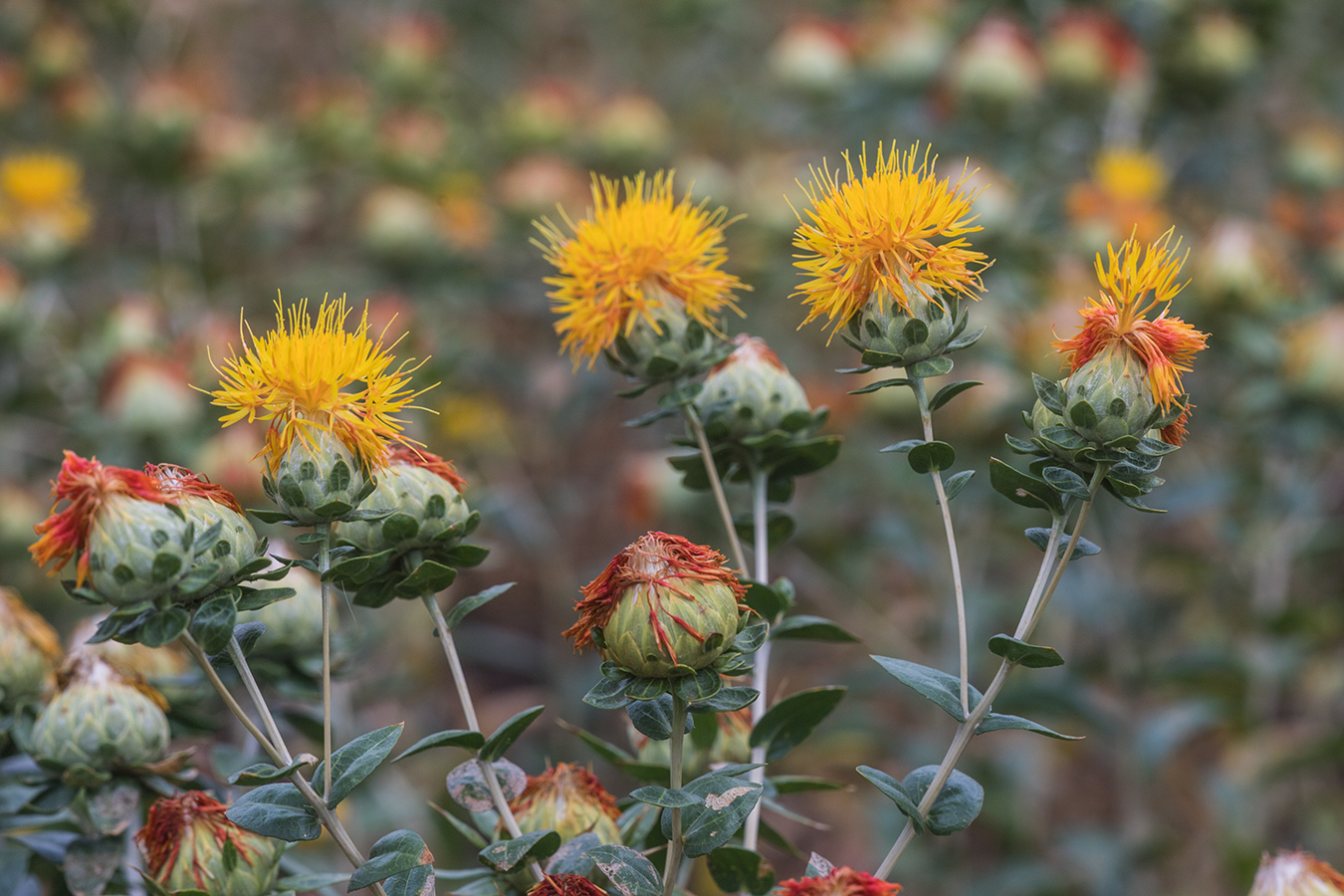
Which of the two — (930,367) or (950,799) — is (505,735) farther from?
(930,367)

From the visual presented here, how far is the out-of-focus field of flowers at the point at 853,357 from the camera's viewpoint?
2732 millimetres

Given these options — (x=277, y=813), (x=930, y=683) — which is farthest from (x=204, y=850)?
(x=930, y=683)

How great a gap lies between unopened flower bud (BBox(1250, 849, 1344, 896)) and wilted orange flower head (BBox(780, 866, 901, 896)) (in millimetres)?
568

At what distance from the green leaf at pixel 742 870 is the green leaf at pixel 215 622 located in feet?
1.71

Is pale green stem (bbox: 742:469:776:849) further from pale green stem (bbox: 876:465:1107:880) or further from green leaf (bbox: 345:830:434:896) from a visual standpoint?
green leaf (bbox: 345:830:434:896)

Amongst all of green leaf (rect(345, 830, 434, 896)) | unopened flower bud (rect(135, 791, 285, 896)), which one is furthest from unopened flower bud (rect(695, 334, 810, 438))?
unopened flower bud (rect(135, 791, 285, 896))

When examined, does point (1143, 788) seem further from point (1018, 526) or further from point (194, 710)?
point (194, 710)

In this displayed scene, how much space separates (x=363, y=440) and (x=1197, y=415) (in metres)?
2.96

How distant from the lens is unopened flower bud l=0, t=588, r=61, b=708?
142 centimetres

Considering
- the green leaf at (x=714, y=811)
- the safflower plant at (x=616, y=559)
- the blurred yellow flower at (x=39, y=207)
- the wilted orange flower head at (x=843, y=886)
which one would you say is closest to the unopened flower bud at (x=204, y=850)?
the safflower plant at (x=616, y=559)

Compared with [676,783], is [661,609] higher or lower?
higher

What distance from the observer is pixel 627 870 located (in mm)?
1014

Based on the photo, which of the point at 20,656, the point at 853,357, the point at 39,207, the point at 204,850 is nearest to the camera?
the point at 204,850

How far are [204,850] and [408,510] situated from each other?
0.41m
